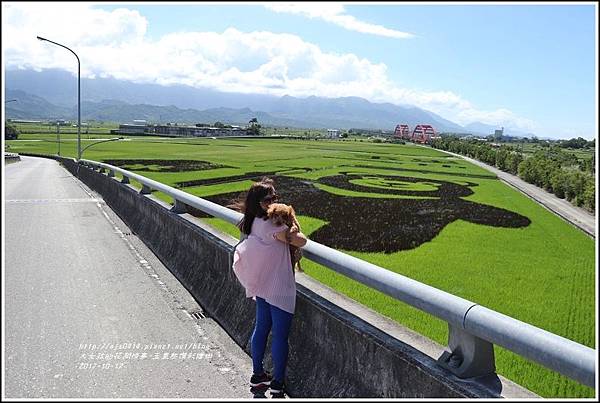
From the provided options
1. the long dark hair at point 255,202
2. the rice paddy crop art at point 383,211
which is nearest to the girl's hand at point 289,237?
the long dark hair at point 255,202

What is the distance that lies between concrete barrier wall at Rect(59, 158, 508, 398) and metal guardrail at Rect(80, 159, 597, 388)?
0.51 ft

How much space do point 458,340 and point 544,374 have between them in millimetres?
4843

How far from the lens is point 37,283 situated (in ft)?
27.9

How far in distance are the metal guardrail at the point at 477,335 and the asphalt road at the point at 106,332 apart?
5.79 ft

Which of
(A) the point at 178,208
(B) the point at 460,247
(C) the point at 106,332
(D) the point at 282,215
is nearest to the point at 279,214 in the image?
(D) the point at 282,215

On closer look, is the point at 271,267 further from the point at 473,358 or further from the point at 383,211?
the point at 383,211

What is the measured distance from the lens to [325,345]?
15.4 feet

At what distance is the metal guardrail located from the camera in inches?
106

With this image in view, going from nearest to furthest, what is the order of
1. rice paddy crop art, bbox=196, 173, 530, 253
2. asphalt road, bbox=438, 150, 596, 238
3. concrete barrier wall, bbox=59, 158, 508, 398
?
concrete barrier wall, bbox=59, 158, 508, 398
rice paddy crop art, bbox=196, 173, 530, 253
asphalt road, bbox=438, 150, 596, 238

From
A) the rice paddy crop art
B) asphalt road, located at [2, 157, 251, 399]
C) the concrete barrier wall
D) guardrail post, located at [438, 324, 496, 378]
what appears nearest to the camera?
guardrail post, located at [438, 324, 496, 378]

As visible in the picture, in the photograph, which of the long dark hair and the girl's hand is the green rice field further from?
the long dark hair

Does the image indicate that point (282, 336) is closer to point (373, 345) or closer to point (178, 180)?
point (373, 345)

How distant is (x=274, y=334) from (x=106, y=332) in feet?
8.43

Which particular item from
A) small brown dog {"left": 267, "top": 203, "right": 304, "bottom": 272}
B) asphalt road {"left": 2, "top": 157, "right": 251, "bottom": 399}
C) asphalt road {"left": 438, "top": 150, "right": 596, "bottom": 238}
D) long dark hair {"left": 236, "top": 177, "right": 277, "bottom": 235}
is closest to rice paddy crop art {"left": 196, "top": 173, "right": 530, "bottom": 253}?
asphalt road {"left": 438, "top": 150, "right": 596, "bottom": 238}
